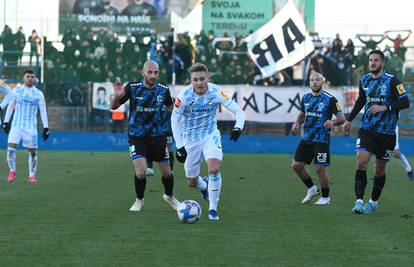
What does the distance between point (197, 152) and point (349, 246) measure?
3487mm

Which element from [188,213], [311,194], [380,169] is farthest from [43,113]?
[188,213]

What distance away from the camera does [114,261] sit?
7.90 m

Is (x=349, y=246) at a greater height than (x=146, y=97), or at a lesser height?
lesser

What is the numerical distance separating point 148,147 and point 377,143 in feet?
9.89

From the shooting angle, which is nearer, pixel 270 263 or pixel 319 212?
pixel 270 263

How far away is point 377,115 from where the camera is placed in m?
12.7

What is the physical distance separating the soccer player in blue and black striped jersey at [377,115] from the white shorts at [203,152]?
182 cm

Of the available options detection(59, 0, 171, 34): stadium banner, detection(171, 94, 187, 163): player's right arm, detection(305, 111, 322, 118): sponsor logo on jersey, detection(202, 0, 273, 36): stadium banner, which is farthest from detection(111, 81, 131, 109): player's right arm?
detection(202, 0, 273, 36): stadium banner

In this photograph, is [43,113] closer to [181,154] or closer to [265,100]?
[181,154]

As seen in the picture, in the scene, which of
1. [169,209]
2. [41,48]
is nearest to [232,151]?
[41,48]

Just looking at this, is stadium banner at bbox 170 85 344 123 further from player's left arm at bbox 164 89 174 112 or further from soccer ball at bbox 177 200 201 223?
soccer ball at bbox 177 200 201 223

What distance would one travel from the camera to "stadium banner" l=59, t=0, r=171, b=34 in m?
39.4

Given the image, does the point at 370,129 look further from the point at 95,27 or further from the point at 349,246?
the point at 95,27

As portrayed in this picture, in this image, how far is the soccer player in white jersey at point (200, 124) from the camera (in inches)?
463
